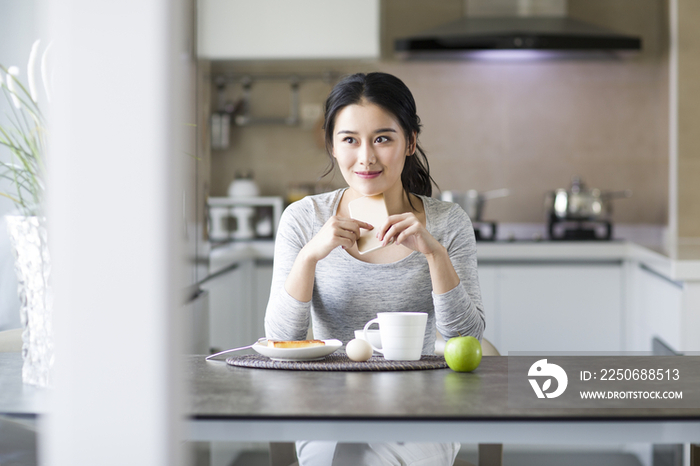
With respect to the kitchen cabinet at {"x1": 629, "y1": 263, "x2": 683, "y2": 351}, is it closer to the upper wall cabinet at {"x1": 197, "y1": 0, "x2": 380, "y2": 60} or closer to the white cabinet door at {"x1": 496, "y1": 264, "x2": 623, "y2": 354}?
the white cabinet door at {"x1": 496, "y1": 264, "x2": 623, "y2": 354}

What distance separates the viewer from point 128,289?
1.38ft

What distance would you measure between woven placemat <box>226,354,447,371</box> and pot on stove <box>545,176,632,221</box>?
8.13 feet

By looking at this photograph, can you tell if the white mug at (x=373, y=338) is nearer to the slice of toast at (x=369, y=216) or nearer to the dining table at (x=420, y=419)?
the slice of toast at (x=369, y=216)

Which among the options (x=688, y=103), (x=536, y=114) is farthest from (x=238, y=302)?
(x=688, y=103)

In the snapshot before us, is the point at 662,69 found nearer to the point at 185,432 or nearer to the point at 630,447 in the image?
the point at 630,447

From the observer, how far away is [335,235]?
1256 mm

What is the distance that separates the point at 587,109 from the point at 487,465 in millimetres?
3024

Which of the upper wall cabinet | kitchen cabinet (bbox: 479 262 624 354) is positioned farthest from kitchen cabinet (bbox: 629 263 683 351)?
the upper wall cabinet

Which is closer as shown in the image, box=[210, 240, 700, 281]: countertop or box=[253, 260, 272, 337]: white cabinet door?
box=[210, 240, 700, 281]: countertop
